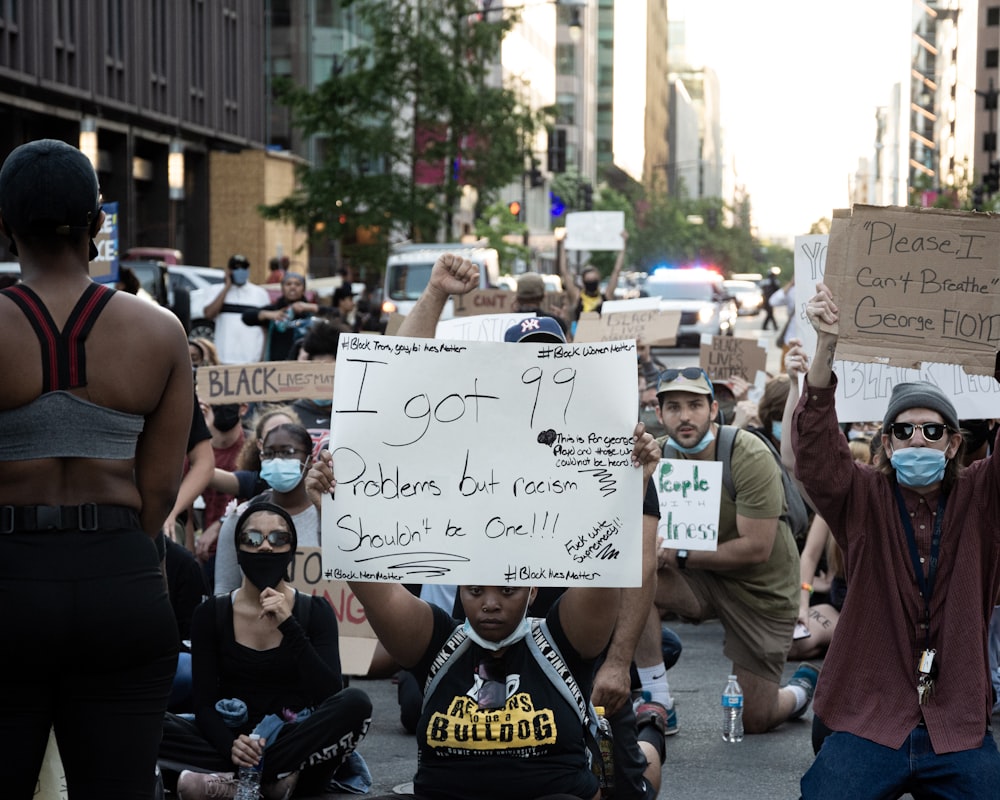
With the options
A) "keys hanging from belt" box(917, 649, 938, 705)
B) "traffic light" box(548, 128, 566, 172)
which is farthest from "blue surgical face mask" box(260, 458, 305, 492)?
"traffic light" box(548, 128, 566, 172)

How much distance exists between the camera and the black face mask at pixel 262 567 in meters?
6.50

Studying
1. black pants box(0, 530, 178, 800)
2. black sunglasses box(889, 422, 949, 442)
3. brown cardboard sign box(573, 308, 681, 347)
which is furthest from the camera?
brown cardboard sign box(573, 308, 681, 347)

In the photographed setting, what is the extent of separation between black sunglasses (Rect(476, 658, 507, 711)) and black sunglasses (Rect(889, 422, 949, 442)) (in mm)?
1377

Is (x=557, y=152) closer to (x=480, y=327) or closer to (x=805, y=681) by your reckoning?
(x=480, y=327)

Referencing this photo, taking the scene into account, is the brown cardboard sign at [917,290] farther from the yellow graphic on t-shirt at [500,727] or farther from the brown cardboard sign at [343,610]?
the brown cardboard sign at [343,610]

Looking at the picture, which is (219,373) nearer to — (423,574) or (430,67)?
(423,574)

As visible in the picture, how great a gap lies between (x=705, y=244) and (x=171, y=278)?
90.7m

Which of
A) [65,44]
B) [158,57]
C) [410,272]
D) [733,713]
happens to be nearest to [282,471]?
[733,713]

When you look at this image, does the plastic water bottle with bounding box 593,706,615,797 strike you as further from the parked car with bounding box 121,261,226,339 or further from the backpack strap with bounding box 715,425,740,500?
the parked car with bounding box 121,261,226,339

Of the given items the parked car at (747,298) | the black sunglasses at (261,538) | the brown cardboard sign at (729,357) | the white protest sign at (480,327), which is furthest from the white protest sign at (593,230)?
the parked car at (747,298)

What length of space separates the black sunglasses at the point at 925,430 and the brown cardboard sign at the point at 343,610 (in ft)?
10.4

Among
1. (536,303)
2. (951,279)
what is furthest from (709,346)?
(951,279)

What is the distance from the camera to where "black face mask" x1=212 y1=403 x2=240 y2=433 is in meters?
9.81

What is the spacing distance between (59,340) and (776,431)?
6.94 meters
